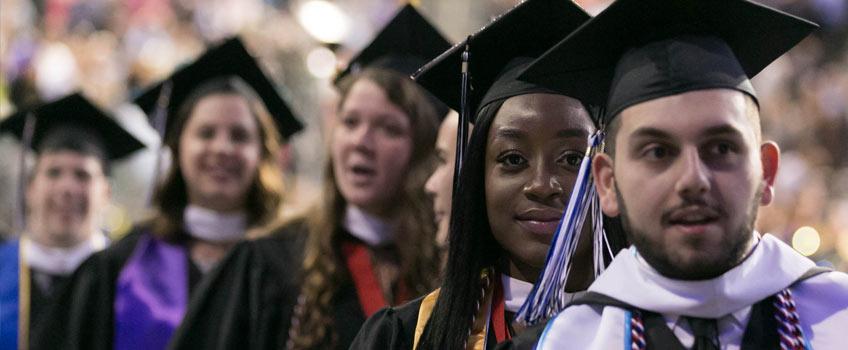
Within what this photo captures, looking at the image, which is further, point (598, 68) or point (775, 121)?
point (775, 121)

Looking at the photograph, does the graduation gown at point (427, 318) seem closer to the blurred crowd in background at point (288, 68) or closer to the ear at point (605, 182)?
the ear at point (605, 182)

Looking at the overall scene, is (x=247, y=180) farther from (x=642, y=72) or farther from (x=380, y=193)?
(x=642, y=72)

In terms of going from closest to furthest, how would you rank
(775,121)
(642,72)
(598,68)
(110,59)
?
(642,72) < (598,68) < (775,121) < (110,59)

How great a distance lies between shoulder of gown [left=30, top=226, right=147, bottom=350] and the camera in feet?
16.6

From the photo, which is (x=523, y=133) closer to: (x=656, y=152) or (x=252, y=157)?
(x=656, y=152)

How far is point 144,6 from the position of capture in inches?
484

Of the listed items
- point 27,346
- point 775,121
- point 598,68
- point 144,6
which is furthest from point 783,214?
point 144,6

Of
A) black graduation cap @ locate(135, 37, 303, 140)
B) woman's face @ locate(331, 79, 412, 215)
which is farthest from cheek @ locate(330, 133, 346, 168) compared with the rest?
black graduation cap @ locate(135, 37, 303, 140)

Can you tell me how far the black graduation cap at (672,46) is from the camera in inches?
81.7

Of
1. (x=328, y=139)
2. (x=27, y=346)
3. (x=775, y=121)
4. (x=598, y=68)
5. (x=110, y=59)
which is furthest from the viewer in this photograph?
(x=110, y=59)

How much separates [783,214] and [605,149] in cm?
578

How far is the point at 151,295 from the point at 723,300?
11.4 feet

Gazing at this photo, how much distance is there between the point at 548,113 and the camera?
8.43 feet

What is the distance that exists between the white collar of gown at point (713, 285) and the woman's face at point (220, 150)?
120 inches
